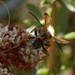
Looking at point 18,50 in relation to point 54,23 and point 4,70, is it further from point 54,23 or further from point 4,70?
point 54,23

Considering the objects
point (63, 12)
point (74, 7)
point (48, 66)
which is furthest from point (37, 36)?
point (63, 12)

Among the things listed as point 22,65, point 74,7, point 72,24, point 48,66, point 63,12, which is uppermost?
point 72,24

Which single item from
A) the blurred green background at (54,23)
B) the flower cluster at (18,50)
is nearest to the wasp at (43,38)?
the flower cluster at (18,50)

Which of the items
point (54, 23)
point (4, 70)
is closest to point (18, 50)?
point (4, 70)

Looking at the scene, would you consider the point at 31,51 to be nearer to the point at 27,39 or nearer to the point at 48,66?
the point at 27,39

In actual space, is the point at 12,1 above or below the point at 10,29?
above

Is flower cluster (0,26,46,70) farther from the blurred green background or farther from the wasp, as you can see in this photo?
the blurred green background

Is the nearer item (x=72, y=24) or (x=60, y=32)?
(x=60, y=32)

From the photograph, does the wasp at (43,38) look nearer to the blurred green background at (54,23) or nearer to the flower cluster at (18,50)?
the flower cluster at (18,50)

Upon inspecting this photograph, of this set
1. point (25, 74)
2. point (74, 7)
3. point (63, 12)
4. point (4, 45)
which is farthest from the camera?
point (25, 74)

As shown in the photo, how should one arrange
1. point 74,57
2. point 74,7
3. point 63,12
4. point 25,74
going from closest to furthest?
point 74,7, point 63,12, point 25,74, point 74,57
